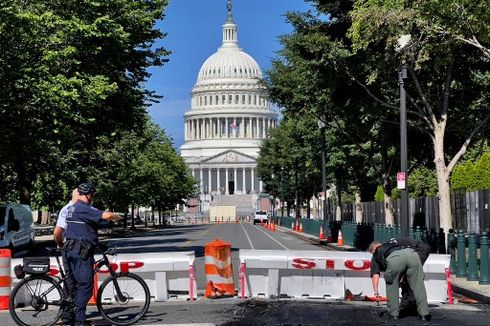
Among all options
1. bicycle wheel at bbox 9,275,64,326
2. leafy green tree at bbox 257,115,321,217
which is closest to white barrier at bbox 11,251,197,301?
bicycle wheel at bbox 9,275,64,326

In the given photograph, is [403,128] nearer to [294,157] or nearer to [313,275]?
[313,275]

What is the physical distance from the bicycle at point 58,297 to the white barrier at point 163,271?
2.13 metres

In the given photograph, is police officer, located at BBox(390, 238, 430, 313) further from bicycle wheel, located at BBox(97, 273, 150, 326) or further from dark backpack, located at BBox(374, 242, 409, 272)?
bicycle wheel, located at BBox(97, 273, 150, 326)

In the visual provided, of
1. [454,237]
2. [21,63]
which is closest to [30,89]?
[21,63]

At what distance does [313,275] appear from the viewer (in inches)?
583

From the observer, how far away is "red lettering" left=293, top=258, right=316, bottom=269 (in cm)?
1459

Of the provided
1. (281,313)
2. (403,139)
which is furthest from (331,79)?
(281,313)

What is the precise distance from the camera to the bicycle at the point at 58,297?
11180mm

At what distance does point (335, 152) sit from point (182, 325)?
122ft

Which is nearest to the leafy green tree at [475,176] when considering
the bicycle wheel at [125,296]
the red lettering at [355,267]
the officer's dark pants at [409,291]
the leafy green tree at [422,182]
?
the leafy green tree at [422,182]

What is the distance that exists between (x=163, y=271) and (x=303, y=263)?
Result: 96.8 inches

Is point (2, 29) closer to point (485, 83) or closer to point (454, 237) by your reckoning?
point (454, 237)

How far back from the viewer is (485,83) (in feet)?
84.1

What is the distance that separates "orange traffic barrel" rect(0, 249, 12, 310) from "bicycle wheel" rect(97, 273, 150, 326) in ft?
7.20
